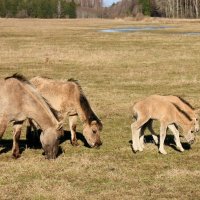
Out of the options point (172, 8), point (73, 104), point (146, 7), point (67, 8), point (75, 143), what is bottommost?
point (75, 143)

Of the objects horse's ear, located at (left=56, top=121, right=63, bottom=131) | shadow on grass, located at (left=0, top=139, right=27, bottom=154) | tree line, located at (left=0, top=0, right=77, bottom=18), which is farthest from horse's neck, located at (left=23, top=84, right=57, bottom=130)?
tree line, located at (left=0, top=0, right=77, bottom=18)

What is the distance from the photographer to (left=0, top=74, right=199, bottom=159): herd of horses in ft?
36.3

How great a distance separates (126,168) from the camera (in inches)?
435

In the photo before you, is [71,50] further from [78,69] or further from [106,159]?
[106,159]

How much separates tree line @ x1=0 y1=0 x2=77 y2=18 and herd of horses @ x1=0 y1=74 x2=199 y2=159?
16408 cm

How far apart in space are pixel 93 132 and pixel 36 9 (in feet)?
571

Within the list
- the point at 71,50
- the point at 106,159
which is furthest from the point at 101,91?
the point at 71,50

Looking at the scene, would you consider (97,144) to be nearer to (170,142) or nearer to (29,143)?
(29,143)

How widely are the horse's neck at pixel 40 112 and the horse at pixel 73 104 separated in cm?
64

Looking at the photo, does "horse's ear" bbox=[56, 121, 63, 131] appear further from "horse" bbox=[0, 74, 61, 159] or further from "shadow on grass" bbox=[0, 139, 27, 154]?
"shadow on grass" bbox=[0, 139, 27, 154]

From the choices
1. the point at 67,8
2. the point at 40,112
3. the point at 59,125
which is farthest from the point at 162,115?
the point at 67,8

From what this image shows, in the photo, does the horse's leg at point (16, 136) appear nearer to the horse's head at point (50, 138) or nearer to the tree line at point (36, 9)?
the horse's head at point (50, 138)

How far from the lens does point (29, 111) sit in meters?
11.1

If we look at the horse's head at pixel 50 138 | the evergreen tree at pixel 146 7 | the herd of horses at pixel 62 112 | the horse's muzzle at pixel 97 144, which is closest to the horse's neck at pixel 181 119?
the herd of horses at pixel 62 112
